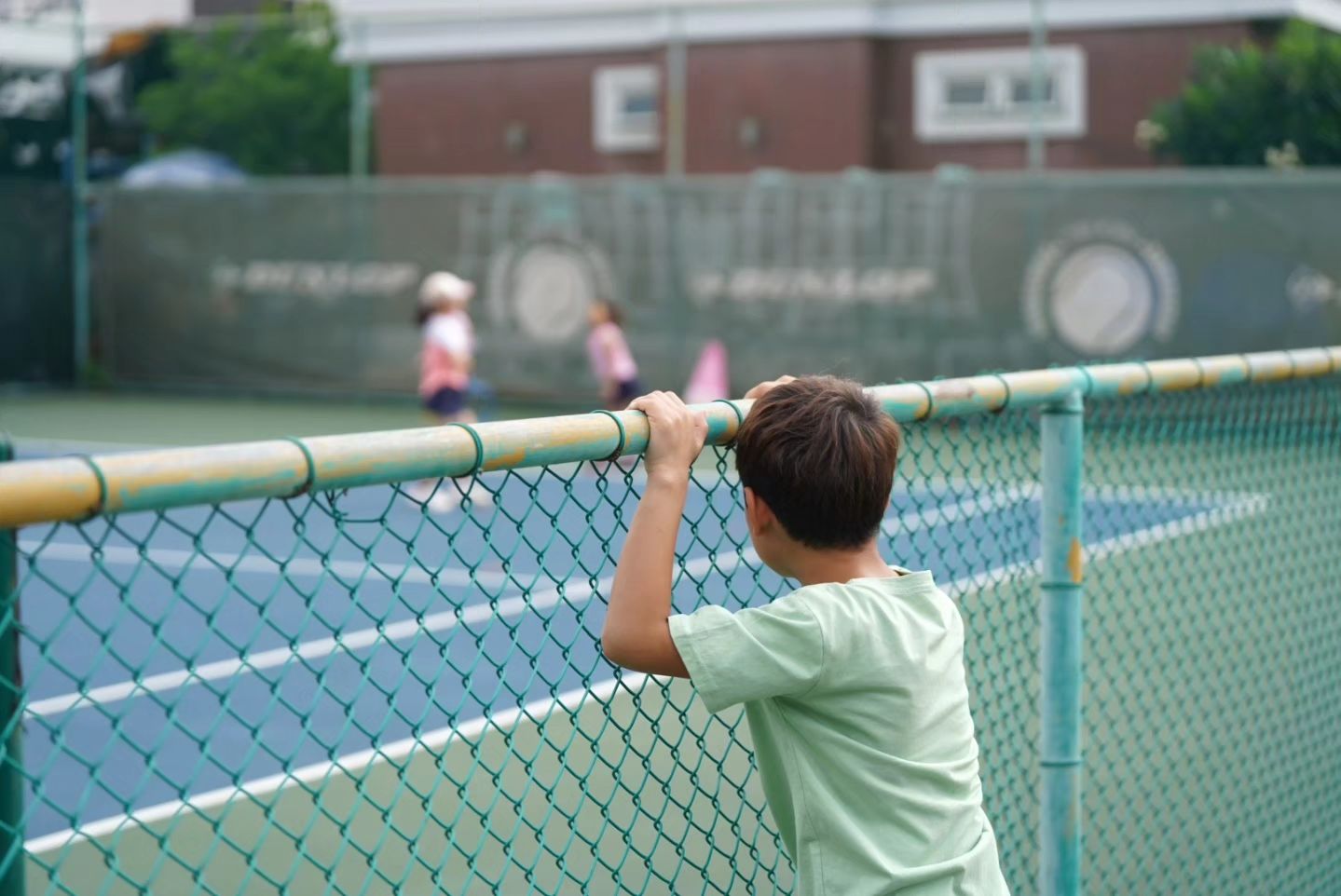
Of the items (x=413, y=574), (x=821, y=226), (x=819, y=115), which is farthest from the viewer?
(x=819, y=115)

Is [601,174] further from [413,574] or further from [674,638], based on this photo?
[674,638]

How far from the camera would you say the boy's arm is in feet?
7.32

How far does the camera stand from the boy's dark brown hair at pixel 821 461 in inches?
89.6

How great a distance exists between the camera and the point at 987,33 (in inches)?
930

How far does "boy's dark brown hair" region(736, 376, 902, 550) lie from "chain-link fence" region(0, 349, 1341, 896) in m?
0.19

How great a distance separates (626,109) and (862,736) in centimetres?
2414

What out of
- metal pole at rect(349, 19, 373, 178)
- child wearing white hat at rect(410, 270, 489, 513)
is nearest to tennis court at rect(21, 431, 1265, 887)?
child wearing white hat at rect(410, 270, 489, 513)

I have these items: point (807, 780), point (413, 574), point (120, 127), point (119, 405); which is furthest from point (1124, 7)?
point (807, 780)

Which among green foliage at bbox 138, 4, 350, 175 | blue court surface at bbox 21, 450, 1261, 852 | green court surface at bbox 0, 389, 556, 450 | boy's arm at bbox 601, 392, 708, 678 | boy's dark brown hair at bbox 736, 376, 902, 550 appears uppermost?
green foliage at bbox 138, 4, 350, 175

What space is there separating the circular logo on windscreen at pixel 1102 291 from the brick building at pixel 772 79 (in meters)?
5.49

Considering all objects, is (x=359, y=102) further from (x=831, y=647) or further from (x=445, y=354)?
(x=831, y=647)

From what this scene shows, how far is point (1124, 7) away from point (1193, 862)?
19614mm

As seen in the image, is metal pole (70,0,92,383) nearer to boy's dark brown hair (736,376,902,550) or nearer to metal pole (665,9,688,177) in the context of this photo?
metal pole (665,9,688,177)

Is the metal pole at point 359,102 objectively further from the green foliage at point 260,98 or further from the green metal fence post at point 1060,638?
the green metal fence post at point 1060,638
